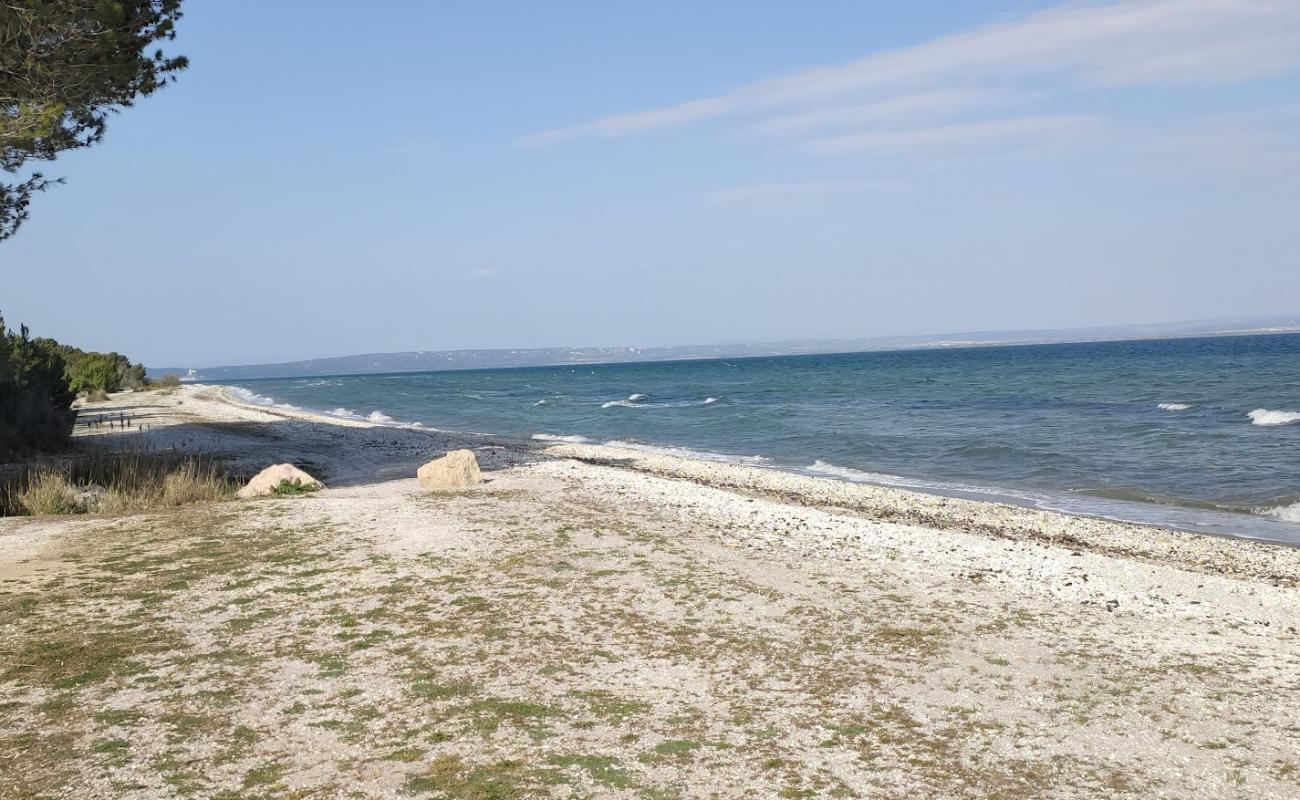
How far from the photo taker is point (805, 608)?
9.31 meters

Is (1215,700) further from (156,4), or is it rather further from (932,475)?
(932,475)

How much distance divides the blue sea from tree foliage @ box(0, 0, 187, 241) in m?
18.8

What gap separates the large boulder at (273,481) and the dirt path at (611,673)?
3687 millimetres

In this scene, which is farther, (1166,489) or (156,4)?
(1166,489)

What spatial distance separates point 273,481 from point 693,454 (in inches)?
693

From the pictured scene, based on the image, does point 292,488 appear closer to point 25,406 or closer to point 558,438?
point 25,406

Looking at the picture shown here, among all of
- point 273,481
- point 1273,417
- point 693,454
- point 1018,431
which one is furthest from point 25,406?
point 1273,417

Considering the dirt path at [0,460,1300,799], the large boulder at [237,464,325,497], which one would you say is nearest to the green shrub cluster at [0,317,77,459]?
the large boulder at [237,464,325,497]

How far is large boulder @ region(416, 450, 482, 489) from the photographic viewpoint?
57.7ft

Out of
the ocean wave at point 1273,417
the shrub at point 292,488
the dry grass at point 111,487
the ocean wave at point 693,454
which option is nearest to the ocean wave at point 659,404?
the ocean wave at point 693,454

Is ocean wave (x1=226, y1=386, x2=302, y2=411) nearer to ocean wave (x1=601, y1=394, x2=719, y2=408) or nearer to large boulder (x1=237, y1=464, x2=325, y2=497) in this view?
ocean wave (x1=601, y1=394, x2=719, y2=408)

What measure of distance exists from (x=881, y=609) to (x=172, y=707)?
6.43 m

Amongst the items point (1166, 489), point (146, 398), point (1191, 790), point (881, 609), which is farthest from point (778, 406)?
point (1191, 790)

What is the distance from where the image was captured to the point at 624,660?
7.56 meters
